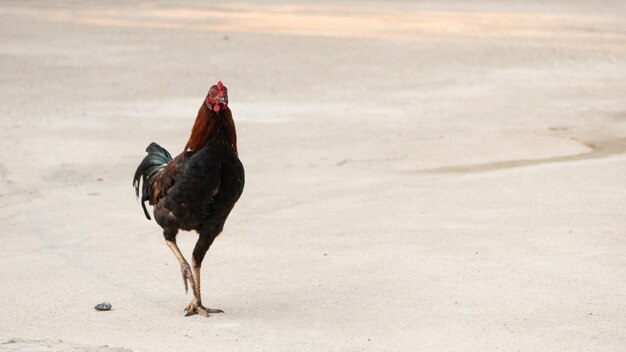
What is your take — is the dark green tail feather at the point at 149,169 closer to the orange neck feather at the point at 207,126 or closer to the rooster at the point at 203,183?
the rooster at the point at 203,183

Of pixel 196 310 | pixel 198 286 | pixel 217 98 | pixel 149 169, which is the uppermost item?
pixel 217 98

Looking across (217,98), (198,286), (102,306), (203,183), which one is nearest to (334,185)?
(198,286)

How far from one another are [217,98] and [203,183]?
0.53 m

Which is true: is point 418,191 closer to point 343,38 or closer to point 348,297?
point 348,297

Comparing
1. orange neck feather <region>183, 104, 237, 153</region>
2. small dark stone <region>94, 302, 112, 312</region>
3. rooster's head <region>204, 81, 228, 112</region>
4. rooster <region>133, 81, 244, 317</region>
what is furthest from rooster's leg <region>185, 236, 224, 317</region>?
rooster's head <region>204, 81, 228, 112</region>

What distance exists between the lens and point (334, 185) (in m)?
12.1

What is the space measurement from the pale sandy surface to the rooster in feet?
1.66

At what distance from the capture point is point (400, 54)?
20375 mm

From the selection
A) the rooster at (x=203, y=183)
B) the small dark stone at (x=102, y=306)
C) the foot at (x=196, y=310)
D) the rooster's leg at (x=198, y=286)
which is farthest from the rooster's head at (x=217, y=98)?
the small dark stone at (x=102, y=306)

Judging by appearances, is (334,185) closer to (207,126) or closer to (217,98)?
(207,126)

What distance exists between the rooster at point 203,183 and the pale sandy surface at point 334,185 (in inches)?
19.9

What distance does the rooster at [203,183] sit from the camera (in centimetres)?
739

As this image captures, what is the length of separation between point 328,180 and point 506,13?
15164 mm

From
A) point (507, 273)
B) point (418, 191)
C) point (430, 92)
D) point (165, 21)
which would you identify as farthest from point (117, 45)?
point (507, 273)
